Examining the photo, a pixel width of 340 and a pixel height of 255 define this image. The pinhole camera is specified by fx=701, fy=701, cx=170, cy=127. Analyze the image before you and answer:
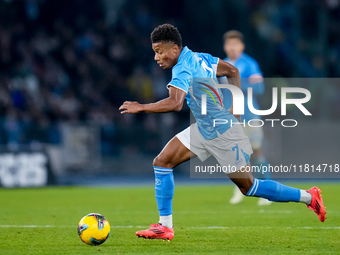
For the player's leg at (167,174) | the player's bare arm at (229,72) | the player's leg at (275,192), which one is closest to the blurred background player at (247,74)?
the player's bare arm at (229,72)

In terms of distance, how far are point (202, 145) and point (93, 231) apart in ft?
4.37

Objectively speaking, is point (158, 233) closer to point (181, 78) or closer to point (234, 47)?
point (181, 78)

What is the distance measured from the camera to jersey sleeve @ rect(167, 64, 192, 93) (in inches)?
243

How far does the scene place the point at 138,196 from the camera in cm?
1238

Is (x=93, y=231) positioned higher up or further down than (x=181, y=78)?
further down

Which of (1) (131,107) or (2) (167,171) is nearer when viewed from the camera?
(1) (131,107)

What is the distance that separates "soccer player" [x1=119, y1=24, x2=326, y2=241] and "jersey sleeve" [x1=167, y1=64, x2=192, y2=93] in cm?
3

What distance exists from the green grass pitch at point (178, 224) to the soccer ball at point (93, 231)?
0.26 feet

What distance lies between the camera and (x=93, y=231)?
6.26 meters

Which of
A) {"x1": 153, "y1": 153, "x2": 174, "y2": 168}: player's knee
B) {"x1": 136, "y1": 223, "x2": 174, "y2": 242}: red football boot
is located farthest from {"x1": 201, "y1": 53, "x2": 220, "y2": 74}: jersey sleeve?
{"x1": 136, "y1": 223, "x2": 174, "y2": 242}: red football boot

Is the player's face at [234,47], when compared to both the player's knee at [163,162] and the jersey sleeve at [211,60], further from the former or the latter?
the player's knee at [163,162]

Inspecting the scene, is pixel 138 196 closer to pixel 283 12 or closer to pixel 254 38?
pixel 254 38

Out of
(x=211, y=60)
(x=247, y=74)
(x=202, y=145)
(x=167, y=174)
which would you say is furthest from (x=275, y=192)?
(x=247, y=74)

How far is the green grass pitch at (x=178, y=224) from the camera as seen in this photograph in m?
6.18
